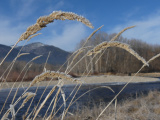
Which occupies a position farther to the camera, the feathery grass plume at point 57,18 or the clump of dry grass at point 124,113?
the clump of dry grass at point 124,113

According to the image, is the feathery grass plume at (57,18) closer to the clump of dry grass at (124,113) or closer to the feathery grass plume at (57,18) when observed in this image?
the feathery grass plume at (57,18)

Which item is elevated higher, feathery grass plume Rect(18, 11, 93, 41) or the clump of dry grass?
feathery grass plume Rect(18, 11, 93, 41)

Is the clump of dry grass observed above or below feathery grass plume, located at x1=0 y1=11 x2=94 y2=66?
below

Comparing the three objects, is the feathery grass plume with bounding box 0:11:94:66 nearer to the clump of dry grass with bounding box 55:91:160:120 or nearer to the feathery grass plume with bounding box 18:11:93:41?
the feathery grass plume with bounding box 18:11:93:41

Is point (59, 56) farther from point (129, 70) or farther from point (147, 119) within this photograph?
point (147, 119)

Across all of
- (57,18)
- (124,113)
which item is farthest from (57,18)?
(124,113)

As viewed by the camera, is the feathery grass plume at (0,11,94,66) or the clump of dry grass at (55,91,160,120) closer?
the feathery grass plume at (0,11,94,66)

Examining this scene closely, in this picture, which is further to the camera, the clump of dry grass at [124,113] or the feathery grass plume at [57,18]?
the clump of dry grass at [124,113]

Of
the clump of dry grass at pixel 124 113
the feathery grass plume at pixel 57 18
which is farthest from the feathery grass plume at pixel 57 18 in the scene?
the clump of dry grass at pixel 124 113

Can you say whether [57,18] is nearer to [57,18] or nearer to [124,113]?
[57,18]

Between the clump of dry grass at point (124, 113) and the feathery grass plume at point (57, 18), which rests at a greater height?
the feathery grass plume at point (57, 18)

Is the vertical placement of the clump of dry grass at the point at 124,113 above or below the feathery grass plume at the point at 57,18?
below

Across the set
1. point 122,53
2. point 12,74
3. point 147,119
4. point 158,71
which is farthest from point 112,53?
point 147,119

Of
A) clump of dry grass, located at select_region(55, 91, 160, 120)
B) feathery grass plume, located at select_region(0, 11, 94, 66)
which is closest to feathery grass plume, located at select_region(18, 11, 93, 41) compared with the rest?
feathery grass plume, located at select_region(0, 11, 94, 66)
